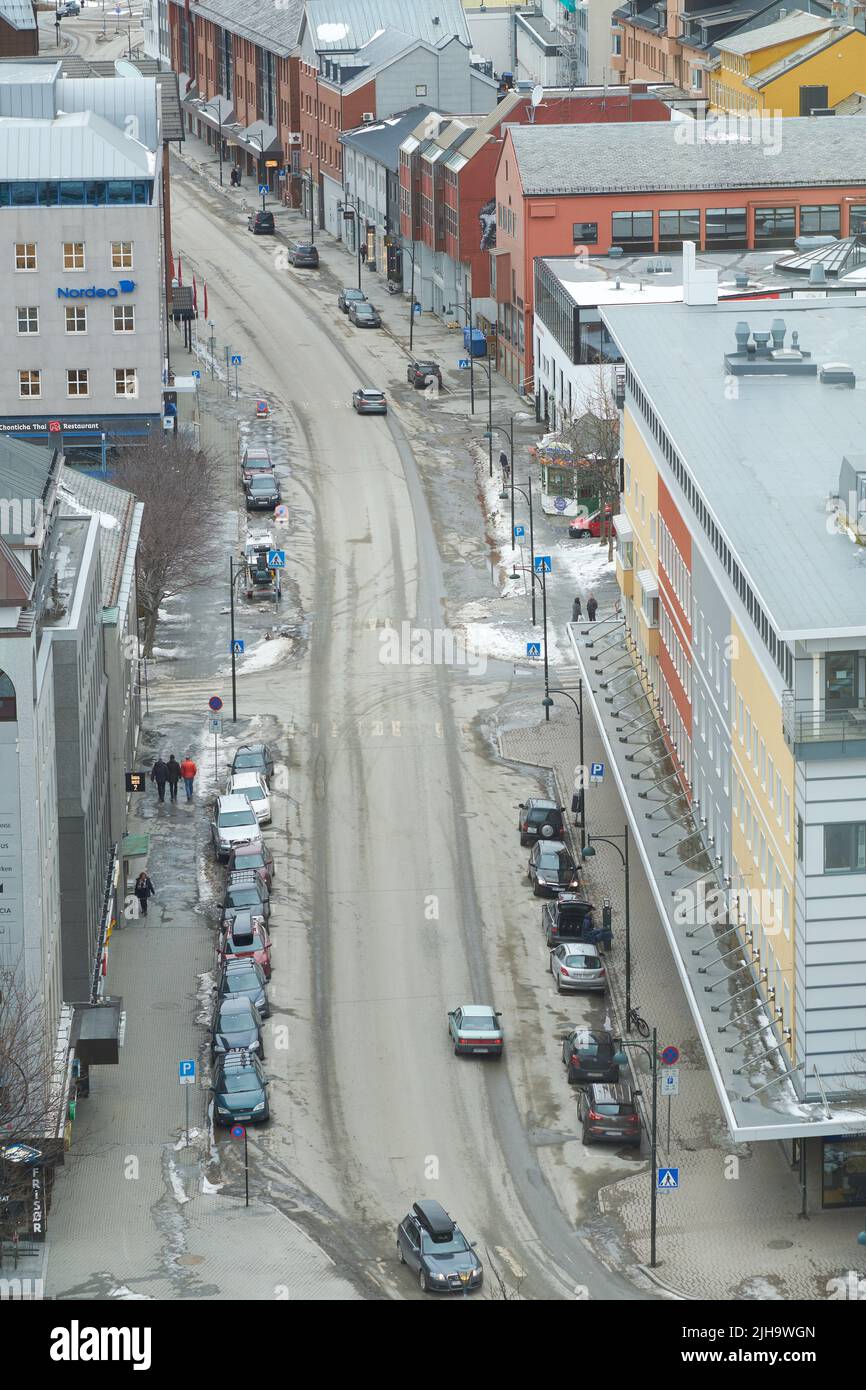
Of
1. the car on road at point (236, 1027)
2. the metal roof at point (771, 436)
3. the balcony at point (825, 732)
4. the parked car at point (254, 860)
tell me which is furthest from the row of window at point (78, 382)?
the balcony at point (825, 732)

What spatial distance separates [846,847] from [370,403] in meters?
75.5

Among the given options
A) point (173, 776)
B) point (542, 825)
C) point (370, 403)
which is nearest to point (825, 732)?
point (542, 825)

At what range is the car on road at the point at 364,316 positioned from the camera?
138 metres

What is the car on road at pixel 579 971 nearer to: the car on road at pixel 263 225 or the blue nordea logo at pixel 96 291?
the blue nordea logo at pixel 96 291

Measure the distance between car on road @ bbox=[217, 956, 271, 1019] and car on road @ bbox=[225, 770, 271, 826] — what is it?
11.8 m

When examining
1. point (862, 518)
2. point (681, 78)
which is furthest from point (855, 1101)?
point (681, 78)

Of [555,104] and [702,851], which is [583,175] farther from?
[702,851]

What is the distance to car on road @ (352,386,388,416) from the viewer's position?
121812 millimetres

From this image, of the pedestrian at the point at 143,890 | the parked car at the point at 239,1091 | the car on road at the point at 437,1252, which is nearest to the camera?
the car on road at the point at 437,1252

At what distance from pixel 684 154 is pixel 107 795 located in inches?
2552

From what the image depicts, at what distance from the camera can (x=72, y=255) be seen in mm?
102938

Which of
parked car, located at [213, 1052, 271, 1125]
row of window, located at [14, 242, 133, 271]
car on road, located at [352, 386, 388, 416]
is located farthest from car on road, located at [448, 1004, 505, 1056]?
car on road, located at [352, 386, 388, 416]

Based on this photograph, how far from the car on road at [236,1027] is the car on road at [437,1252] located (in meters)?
10.1
